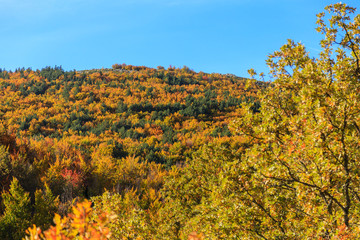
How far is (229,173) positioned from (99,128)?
5430 centimetres

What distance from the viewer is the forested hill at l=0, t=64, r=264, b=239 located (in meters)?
24.8

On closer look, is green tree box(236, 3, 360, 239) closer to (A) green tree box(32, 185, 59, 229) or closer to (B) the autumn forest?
(B) the autumn forest

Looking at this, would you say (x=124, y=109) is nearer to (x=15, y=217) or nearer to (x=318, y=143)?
(x=15, y=217)

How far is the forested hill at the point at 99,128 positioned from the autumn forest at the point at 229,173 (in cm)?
23

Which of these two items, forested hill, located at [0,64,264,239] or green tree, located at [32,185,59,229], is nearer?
green tree, located at [32,185,59,229]

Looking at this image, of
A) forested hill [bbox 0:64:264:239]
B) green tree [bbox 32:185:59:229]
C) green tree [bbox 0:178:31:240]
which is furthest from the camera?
forested hill [bbox 0:64:264:239]

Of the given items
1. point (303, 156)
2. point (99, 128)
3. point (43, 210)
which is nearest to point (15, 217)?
point (43, 210)

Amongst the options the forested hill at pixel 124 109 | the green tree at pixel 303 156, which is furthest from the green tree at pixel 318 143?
the forested hill at pixel 124 109

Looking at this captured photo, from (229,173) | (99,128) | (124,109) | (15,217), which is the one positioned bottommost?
Answer: (15,217)

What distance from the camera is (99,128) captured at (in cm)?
5931

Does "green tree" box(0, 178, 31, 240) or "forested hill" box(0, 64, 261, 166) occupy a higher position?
"forested hill" box(0, 64, 261, 166)

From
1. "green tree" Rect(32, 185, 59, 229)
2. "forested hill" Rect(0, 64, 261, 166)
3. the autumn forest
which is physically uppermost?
"forested hill" Rect(0, 64, 261, 166)

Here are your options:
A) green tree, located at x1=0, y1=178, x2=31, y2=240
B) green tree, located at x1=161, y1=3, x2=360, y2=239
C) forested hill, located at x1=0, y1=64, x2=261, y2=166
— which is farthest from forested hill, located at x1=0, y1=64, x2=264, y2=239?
green tree, located at x1=161, y1=3, x2=360, y2=239

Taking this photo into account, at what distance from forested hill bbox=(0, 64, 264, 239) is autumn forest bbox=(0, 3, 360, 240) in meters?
0.23
